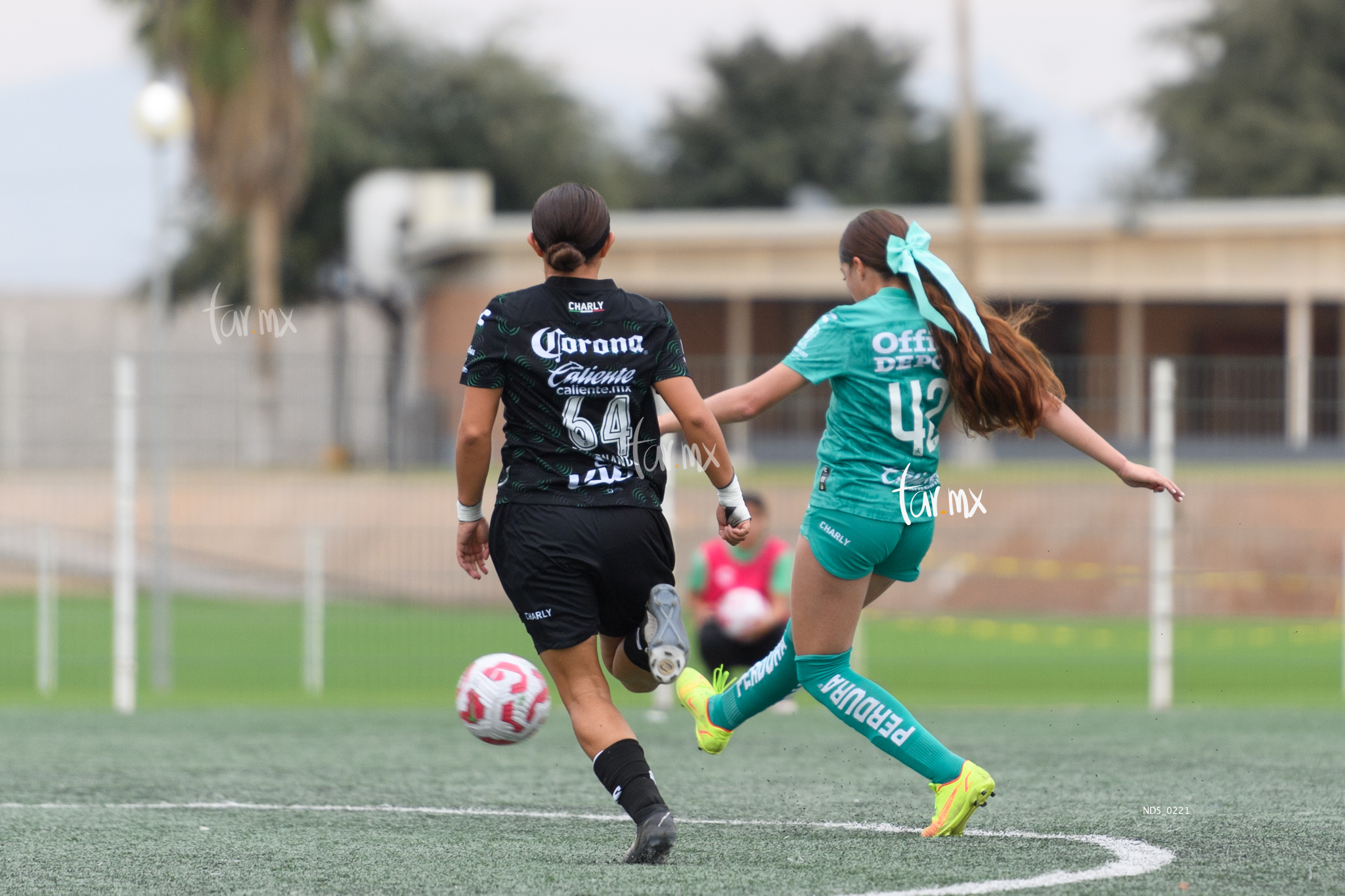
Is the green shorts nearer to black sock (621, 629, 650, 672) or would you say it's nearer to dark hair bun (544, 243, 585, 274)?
black sock (621, 629, 650, 672)

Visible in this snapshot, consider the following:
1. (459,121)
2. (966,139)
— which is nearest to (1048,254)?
(966,139)

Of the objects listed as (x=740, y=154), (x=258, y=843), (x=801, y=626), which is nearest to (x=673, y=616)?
(x=801, y=626)

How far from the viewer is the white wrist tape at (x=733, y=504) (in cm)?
468

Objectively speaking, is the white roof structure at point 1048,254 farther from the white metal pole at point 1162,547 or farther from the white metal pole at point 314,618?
the white metal pole at point 1162,547

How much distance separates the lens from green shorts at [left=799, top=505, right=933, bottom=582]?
4.70 m

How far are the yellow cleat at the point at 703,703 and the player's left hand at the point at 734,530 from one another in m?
0.53

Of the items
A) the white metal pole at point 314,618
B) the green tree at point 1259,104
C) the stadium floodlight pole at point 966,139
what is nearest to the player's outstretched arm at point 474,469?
the white metal pole at point 314,618

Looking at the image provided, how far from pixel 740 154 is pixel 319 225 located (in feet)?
44.2

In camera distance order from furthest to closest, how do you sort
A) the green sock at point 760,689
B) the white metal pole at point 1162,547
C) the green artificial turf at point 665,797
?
the white metal pole at point 1162,547, the green sock at point 760,689, the green artificial turf at point 665,797

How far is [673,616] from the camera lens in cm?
461

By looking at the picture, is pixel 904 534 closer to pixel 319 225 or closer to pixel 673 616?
pixel 673 616

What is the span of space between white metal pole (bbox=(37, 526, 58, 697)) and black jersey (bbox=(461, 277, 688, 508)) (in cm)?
981

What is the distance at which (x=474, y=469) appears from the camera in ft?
14.9

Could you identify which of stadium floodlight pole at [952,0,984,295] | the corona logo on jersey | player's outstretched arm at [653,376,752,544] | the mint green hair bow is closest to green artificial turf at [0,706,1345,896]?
player's outstretched arm at [653,376,752,544]
